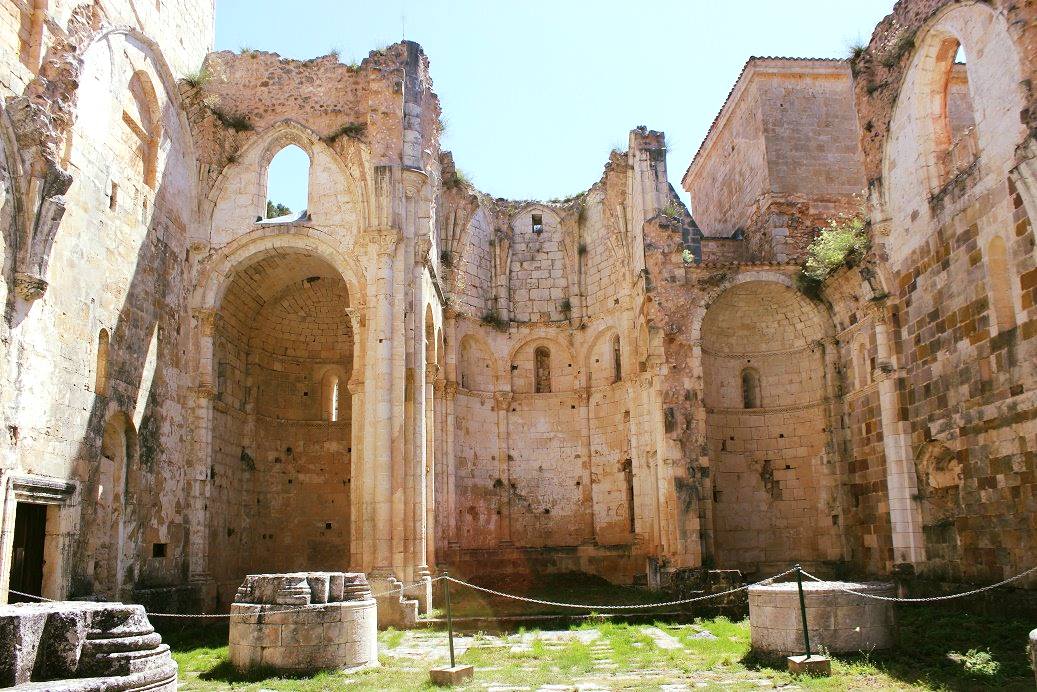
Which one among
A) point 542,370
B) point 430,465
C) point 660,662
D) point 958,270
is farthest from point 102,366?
point 958,270

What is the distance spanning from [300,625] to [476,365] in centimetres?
1316

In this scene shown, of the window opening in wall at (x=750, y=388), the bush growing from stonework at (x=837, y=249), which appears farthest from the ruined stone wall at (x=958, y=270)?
the window opening in wall at (x=750, y=388)

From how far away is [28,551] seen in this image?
1207 centimetres

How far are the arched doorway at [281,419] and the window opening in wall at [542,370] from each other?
531 cm

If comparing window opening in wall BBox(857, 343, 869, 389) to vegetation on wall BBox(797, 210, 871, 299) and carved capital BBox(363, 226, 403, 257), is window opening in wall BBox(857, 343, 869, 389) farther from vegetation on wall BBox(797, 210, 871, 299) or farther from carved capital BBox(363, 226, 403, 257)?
carved capital BBox(363, 226, 403, 257)

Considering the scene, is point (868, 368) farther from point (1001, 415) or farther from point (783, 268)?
point (1001, 415)

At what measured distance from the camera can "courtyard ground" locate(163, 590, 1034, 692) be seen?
30.9ft

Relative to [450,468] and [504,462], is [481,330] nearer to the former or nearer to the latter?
[504,462]

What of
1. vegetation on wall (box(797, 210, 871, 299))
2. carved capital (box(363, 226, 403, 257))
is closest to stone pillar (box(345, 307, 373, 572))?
carved capital (box(363, 226, 403, 257))

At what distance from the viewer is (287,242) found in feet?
60.0

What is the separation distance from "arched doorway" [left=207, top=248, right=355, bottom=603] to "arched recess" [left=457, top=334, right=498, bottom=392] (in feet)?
10.5

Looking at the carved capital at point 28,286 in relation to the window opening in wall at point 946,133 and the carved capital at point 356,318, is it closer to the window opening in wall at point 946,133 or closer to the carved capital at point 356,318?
the carved capital at point 356,318

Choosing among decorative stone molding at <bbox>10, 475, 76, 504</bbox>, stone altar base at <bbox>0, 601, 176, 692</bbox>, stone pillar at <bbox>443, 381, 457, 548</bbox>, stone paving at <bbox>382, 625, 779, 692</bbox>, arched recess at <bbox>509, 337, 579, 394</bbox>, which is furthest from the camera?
arched recess at <bbox>509, 337, 579, 394</bbox>

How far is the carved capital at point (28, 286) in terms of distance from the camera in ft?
37.9
